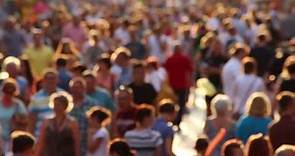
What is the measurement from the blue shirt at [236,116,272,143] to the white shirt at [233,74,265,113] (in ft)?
11.9

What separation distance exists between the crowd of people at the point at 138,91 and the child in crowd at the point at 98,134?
0.01m

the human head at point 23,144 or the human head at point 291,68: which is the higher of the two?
the human head at point 291,68

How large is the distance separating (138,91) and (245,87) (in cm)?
182

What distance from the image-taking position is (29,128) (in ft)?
49.1

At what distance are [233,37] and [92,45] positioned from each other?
3.92m

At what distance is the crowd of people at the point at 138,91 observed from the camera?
1345cm

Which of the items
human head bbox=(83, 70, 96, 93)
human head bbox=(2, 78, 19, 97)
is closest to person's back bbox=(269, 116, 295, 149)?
human head bbox=(83, 70, 96, 93)

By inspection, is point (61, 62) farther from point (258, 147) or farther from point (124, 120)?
point (258, 147)

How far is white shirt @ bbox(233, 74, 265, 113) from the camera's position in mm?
17641

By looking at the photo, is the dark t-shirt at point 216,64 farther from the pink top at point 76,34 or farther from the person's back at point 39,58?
the pink top at point 76,34

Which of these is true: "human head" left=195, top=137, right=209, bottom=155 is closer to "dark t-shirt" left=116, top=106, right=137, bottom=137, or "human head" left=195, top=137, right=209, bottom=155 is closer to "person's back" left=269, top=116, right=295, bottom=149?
"person's back" left=269, top=116, right=295, bottom=149

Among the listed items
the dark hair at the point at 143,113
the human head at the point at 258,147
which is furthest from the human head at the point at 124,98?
the human head at the point at 258,147

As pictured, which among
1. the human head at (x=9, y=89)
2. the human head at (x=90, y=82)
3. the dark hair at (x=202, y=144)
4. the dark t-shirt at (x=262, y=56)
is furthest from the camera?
the dark t-shirt at (x=262, y=56)

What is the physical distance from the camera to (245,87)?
17703 mm
